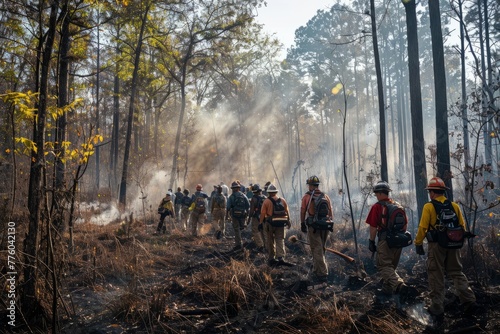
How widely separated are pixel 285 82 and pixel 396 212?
3490cm

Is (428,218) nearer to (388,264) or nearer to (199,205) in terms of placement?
(388,264)

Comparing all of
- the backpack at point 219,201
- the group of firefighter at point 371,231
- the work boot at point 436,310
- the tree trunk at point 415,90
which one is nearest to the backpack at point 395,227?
the group of firefighter at point 371,231

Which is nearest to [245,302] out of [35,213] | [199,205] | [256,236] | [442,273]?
[442,273]

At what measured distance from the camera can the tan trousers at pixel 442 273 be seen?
214 inches

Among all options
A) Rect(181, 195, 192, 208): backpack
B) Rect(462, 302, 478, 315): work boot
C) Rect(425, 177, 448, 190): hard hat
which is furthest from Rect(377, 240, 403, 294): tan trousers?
Rect(181, 195, 192, 208): backpack

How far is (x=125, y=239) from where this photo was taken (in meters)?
10.9

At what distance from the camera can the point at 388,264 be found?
646cm

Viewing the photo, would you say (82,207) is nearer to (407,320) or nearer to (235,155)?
(407,320)

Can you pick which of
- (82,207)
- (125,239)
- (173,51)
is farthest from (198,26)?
(125,239)

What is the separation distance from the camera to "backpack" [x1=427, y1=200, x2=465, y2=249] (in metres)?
5.40

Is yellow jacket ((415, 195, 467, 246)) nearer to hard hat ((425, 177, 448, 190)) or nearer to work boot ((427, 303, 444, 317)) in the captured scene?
hard hat ((425, 177, 448, 190))

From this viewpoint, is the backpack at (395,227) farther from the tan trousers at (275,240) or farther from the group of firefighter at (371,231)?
the tan trousers at (275,240)

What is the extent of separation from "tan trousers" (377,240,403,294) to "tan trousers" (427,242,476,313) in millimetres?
872

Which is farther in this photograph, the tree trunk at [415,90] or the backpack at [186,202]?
the backpack at [186,202]
